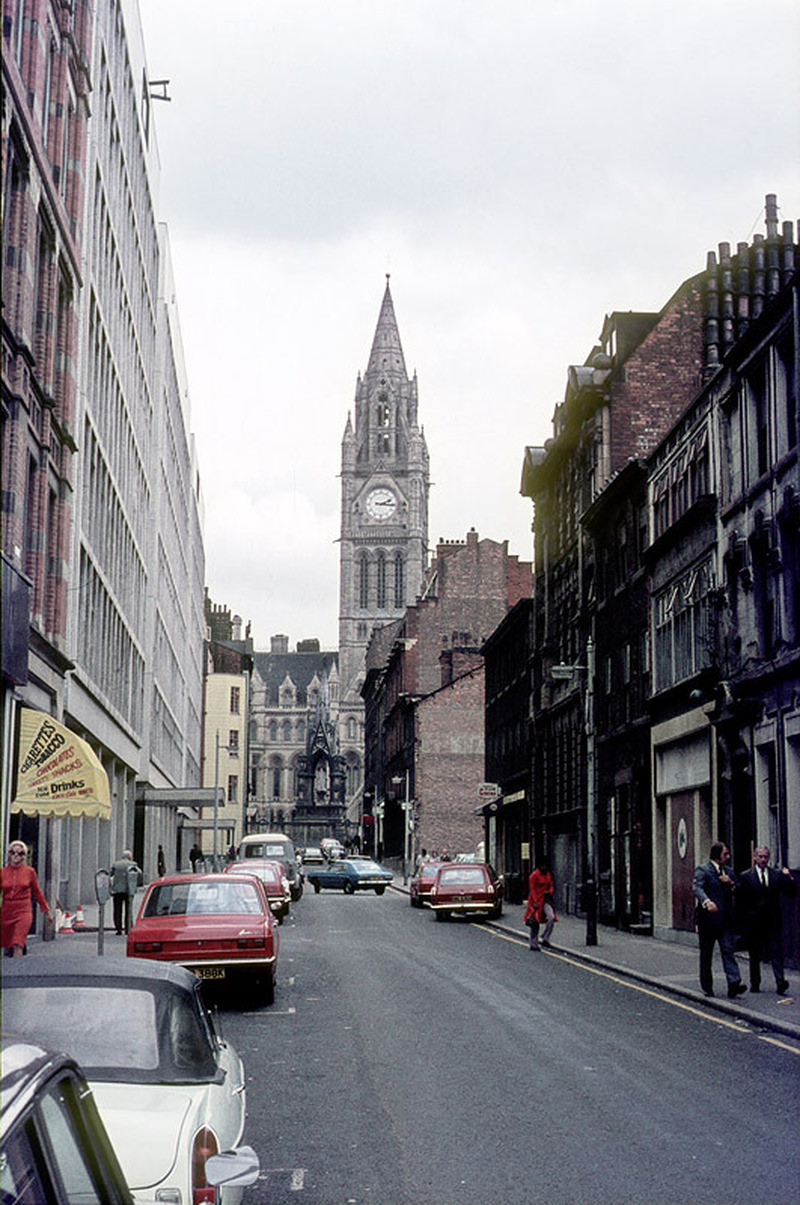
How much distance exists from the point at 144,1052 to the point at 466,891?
99.5 ft

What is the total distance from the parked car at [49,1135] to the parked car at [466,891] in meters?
33.4

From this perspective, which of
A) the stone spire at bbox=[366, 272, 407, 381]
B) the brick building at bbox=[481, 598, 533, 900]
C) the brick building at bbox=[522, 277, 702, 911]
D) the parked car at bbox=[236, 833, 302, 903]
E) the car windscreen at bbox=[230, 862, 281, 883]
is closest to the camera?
the car windscreen at bbox=[230, 862, 281, 883]

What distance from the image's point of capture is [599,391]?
126 ft

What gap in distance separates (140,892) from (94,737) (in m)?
14.8

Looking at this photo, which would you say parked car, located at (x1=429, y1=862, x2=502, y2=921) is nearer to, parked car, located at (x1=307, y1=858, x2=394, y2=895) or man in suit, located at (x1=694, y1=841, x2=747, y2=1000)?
man in suit, located at (x1=694, y1=841, x2=747, y2=1000)

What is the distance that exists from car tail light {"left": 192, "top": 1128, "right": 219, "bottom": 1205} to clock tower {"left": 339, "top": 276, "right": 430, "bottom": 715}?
566 feet

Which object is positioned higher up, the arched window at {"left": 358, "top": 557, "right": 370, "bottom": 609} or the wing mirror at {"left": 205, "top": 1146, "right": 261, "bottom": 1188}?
the arched window at {"left": 358, "top": 557, "right": 370, "bottom": 609}

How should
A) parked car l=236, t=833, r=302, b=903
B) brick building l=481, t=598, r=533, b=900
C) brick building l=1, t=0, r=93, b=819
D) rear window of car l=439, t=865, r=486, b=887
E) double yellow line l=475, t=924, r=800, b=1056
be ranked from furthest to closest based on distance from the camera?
parked car l=236, t=833, r=302, b=903 < brick building l=481, t=598, r=533, b=900 < rear window of car l=439, t=865, r=486, b=887 < brick building l=1, t=0, r=93, b=819 < double yellow line l=475, t=924, r=800, b=1056

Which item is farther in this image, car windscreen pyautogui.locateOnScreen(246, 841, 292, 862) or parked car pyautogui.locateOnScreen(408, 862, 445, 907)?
car windscreen pyautogui.locateOnScreen(246, 841, 292, 862)

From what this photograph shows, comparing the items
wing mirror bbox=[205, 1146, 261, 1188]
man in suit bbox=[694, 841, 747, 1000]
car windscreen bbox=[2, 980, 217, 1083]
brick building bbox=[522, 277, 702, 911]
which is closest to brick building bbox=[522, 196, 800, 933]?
brick building bbox=[522, 277, 702, 911]

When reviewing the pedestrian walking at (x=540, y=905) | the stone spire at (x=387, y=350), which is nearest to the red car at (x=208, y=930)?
the pedestrian walking at (x=540, y=905)

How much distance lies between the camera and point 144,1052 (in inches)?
268

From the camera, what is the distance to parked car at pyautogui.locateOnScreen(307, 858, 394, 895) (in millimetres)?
59312

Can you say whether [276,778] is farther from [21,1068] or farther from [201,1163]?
[21,1068]
